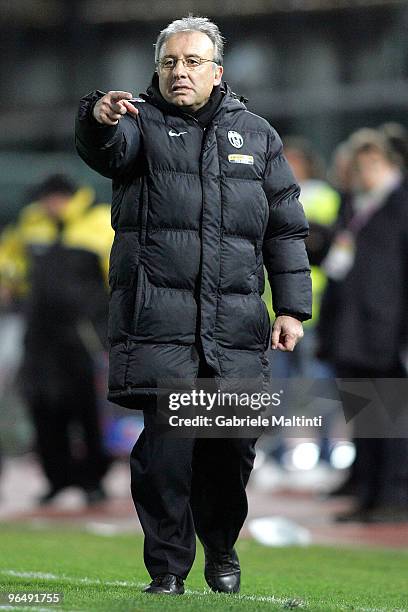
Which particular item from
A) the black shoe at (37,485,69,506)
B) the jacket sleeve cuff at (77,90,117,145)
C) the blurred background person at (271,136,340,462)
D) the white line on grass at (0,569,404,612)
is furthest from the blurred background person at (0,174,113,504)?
the jacket sleeve cuff at (77,90,117,145)

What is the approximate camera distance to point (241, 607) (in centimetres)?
573

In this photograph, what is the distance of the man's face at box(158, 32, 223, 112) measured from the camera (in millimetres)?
6234

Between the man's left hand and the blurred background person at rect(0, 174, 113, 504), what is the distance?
6023 mm

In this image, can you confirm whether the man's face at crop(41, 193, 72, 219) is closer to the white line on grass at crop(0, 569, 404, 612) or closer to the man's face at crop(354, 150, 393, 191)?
the man's face at crop(354, 150, 393, 191)

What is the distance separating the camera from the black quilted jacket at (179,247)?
6094 millimetres

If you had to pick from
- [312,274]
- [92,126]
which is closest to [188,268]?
[92,126]

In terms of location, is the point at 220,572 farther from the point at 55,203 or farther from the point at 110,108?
the point at 55,203

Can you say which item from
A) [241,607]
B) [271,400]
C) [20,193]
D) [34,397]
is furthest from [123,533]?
[20,193]

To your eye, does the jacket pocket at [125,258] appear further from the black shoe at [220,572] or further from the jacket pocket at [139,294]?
the black shoe at [220,572]

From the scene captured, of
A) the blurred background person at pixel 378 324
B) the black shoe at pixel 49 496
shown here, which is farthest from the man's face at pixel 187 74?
the black shoe at pixel 49 496

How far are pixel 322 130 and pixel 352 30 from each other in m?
1.16

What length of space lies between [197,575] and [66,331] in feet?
17.8

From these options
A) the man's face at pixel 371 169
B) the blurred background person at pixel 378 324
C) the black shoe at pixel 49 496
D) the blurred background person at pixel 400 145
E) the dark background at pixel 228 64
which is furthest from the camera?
the dark background at pixel 228 64

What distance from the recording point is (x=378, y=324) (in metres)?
10.6
